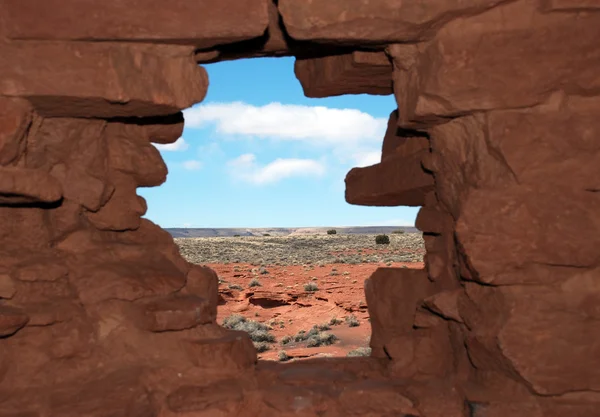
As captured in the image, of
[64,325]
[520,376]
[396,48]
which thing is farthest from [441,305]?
[64,325]

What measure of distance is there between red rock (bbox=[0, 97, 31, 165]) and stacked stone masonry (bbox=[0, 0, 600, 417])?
1 cm

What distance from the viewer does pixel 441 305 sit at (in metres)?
2.48

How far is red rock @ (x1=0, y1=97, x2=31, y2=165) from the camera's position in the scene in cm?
220

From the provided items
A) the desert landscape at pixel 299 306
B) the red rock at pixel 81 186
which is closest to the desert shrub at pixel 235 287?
the desert landscape at pixel 299 306

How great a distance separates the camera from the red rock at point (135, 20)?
2164 millimetres

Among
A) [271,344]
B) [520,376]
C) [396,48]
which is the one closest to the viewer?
[520,376]

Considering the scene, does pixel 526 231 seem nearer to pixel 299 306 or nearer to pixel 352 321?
pixel 352 321

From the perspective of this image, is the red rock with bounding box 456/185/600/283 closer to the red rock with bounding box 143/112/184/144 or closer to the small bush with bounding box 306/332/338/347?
the red rock with bounding box 143/112/184/144

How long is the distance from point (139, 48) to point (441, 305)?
1889 mm

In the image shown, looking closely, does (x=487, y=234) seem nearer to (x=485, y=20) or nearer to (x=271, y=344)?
(x=485, y=20)

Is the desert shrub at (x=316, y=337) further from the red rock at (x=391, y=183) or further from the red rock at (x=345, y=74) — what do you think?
the red rock at (x=345, y=74)

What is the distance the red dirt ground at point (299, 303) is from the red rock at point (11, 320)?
15.2 feet

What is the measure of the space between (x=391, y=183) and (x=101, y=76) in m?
1.92

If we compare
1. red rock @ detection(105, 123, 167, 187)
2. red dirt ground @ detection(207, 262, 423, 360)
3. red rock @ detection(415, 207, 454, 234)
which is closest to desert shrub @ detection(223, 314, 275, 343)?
red dirt ground @ detection(207, 262, 423, 360)
